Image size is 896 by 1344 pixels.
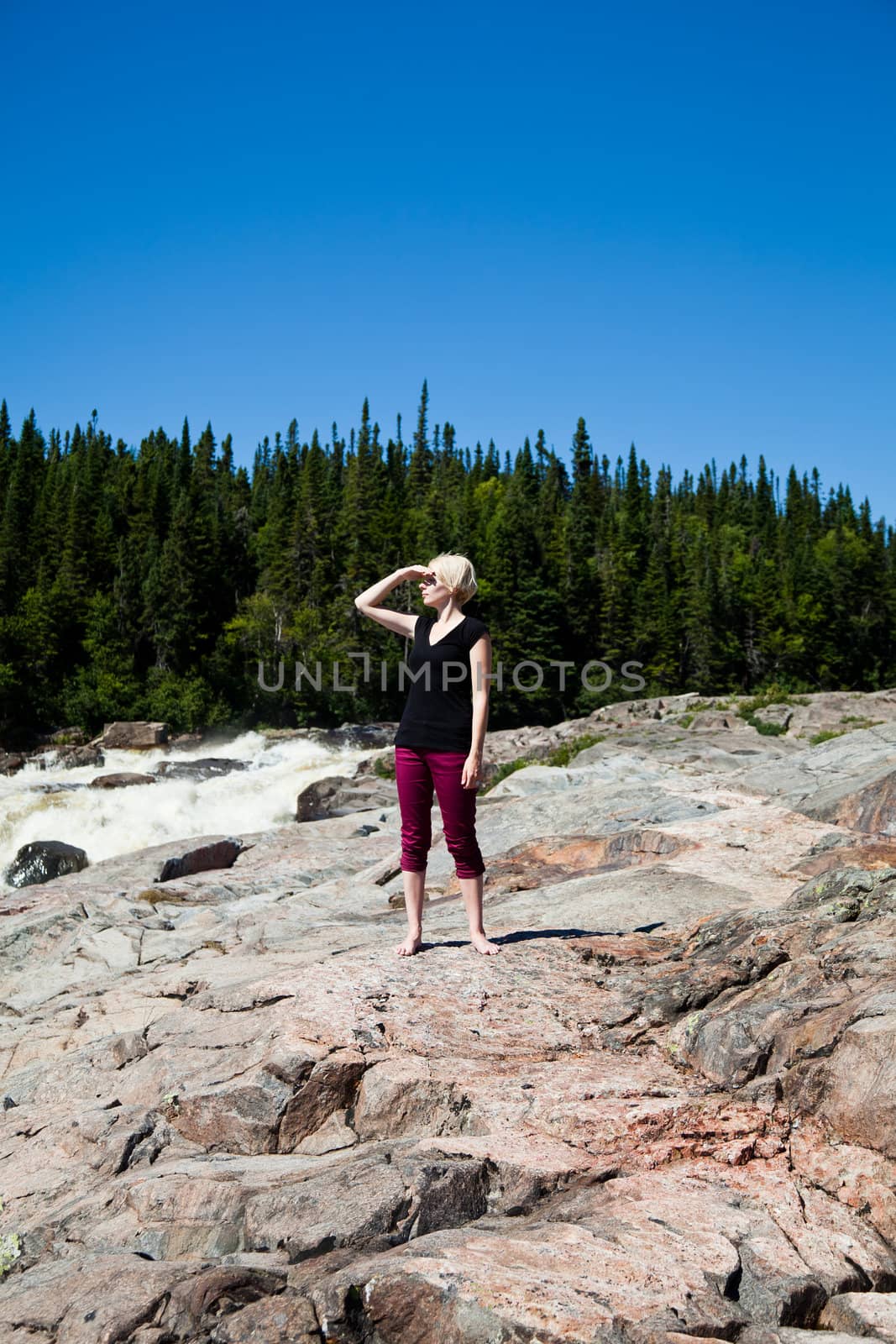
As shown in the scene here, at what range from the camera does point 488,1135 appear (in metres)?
3.87

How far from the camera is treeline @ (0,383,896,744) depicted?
55.8 metres

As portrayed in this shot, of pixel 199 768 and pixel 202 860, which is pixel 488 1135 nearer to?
pixel 202 860

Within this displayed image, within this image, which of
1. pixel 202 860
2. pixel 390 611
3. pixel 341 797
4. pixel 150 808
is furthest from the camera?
pixel 341 797

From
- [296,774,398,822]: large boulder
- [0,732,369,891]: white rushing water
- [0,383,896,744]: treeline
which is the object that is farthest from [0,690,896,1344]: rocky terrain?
[0,383,896,744]: treeline

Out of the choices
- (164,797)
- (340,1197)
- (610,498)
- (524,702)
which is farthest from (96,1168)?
(610,498)

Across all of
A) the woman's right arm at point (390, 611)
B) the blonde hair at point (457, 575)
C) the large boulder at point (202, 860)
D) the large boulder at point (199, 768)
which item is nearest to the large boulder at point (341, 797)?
the large boulder at point (199, 768)

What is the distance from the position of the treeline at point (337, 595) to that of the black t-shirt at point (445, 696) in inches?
1893

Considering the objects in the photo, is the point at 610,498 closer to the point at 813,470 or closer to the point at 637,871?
the point at 813,470

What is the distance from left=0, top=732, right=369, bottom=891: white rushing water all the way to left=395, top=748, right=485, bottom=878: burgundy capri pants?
48.5 ft

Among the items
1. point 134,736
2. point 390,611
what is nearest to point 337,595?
point 134,736

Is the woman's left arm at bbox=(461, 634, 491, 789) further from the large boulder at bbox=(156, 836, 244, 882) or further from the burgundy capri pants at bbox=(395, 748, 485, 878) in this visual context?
the large boulder at bbox=(156, 836, 244, 882)

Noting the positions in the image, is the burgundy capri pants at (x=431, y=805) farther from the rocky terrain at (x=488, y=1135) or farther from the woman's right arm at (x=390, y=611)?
the woman's right arm at (x=390, y=611)

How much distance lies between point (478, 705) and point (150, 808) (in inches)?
819

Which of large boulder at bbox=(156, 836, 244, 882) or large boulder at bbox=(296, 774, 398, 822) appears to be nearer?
large boulder at bbox=(156, 836, 244, 882)
